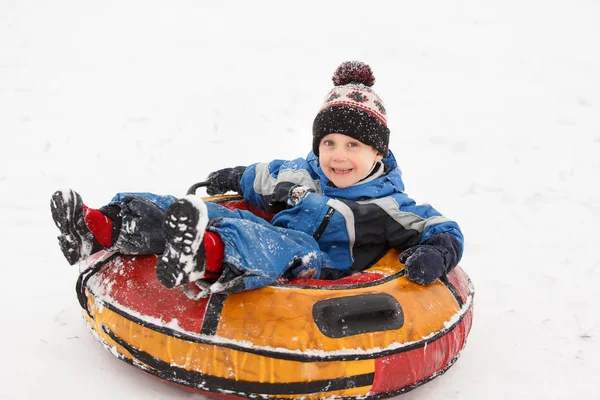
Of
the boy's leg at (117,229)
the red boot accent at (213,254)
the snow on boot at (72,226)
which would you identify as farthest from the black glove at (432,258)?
the snow on boot at (72,226)

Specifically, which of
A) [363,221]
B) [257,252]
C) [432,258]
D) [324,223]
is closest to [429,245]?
[432,258]

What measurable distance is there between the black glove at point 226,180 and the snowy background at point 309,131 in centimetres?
101

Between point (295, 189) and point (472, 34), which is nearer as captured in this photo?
point (295, 189)

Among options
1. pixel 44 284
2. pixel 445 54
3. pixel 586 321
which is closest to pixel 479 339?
pixel 586 321

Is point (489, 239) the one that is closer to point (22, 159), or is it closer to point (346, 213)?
point (346, 213)

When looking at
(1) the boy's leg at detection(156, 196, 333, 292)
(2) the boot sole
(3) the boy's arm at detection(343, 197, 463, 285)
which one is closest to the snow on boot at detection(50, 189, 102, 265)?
(2) the boot sole

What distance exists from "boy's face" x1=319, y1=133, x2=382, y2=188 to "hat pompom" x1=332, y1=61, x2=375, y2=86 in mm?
355

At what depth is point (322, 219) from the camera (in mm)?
3461

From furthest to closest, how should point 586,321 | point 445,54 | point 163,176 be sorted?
point 445,54 < point 163,176 < point 586,321

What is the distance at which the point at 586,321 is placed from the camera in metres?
3.94

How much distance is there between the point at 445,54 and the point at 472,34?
0.74m

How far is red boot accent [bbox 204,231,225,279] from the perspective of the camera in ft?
8.87

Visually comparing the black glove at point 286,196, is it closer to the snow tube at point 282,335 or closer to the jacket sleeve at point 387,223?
the jacket sleeve at point 387,223

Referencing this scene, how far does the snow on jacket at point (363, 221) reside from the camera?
346 centimetres
